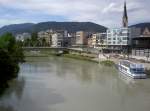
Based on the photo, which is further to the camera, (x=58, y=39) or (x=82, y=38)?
(x=58, y=39)

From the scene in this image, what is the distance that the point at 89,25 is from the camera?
547 feet

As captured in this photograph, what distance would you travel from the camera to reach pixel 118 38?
6206 centimetres

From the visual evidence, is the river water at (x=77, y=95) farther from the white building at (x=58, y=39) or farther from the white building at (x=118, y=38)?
the white building at (x=58, y=39)

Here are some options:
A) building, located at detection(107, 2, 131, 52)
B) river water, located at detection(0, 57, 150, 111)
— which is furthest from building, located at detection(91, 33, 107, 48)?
river water, located at detection(0, 57, 150, 111)

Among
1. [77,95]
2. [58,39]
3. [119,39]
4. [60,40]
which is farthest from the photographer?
[60,40]

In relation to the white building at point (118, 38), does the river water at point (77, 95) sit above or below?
below

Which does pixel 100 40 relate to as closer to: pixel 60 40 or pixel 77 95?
pixel 60 40

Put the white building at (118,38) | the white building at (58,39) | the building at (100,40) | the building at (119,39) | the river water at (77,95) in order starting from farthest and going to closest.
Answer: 1. the white building at (58,39)
2. the building at (100,40)
3. the white building at (118,38)
4. the building at (119,39)
5. the river water at (77,95)

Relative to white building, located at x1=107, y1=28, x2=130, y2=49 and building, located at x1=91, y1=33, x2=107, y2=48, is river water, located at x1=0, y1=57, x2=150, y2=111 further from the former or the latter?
building, located at x1=91, y1=33, x2=107, y2=48

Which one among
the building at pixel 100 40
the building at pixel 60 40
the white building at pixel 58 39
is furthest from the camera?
the building at pixel 60 40

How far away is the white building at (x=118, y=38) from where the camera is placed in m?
59.9

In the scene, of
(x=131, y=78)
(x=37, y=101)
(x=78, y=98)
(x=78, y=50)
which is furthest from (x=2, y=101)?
(x=78, y=50)

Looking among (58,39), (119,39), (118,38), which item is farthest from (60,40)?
(119,39)

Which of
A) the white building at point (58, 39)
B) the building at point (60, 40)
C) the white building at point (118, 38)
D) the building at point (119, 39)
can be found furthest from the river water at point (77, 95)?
the building at point (60, 40)
